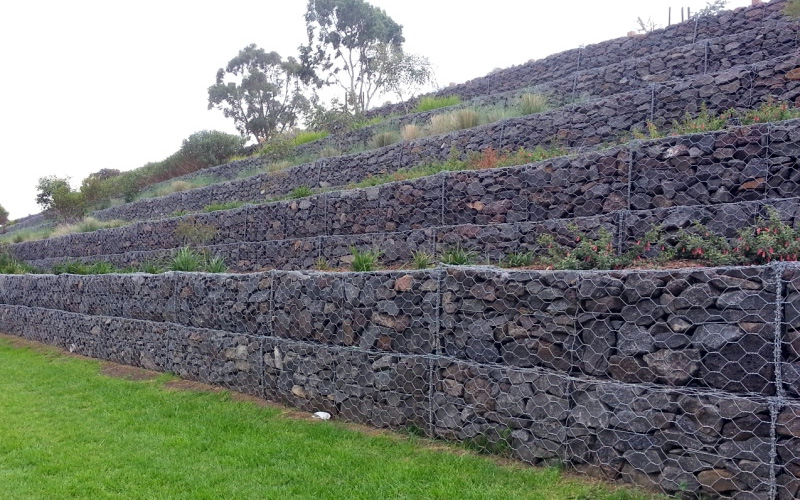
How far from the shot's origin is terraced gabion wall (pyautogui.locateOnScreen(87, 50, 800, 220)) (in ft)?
27.2

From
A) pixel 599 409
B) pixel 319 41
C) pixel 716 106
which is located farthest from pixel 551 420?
pixel 319 41

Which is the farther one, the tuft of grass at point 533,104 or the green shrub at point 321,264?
the tuft of grass at point 533,104

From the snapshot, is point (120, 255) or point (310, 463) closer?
point (310, 463)

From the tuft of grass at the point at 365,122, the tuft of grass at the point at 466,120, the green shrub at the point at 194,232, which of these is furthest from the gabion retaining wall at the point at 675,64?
the green shrub at the point at 194,232

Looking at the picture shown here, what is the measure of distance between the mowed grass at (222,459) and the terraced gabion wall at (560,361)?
29 cm

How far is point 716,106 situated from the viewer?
28.3ft

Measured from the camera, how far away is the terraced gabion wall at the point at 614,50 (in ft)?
38.8

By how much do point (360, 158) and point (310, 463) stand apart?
9.68m

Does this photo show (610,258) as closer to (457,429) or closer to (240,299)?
(457,429)

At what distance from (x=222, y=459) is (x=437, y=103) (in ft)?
43.0

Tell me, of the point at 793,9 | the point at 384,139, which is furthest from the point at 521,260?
the point at 384,139

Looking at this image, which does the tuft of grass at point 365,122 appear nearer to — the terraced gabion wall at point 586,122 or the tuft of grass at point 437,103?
the tuft of grass at point 437,103

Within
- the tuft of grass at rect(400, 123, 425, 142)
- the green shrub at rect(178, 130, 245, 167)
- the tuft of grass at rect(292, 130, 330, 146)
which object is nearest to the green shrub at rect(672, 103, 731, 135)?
the tuft of grass at rect(400, 123, 425, 142)

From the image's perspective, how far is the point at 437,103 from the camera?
16.3 meters
